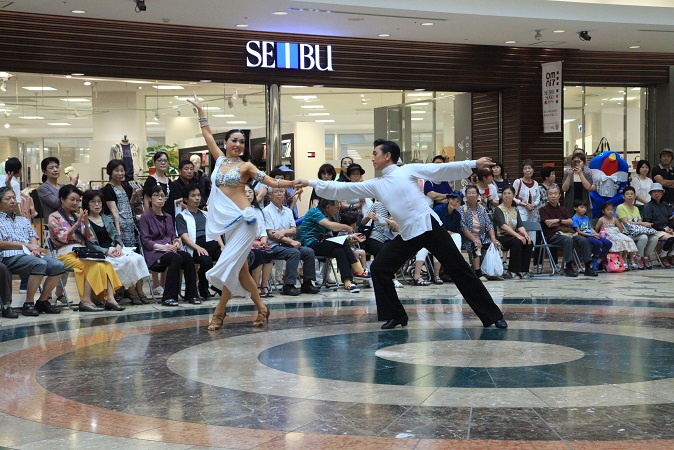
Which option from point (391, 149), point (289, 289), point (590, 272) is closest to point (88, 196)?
point (289, 289)

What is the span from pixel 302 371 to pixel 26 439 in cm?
212

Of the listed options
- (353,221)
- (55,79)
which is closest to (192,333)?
(353,221)

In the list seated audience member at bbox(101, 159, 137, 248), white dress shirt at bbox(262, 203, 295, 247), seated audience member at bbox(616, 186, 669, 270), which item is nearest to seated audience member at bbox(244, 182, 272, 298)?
white dress shirt at bbox(262, 203, 295, 247)

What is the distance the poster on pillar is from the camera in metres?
16.6

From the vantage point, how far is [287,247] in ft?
37.4

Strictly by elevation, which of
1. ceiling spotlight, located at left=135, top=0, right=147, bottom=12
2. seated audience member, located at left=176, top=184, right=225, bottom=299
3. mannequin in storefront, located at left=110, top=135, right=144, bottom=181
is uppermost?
ceiling spotlight, located at left=135, top=0, right=147, bottom=12

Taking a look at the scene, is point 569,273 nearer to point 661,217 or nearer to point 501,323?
point 661,217

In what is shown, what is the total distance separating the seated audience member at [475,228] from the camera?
497 inches

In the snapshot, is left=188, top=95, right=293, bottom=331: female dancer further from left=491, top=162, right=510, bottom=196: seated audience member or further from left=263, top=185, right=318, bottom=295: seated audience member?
left=491, top=162, right=510, bottom=196: seated audience member

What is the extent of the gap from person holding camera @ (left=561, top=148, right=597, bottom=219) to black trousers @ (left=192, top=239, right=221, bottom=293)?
6.78 m

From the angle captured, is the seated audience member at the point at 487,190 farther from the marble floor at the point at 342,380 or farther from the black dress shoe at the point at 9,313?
the black dress shoe at the point at 9,313

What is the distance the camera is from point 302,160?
16.9 m

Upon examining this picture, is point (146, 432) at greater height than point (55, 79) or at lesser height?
lesser

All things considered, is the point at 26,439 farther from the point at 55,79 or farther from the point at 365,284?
the point at 55,79
